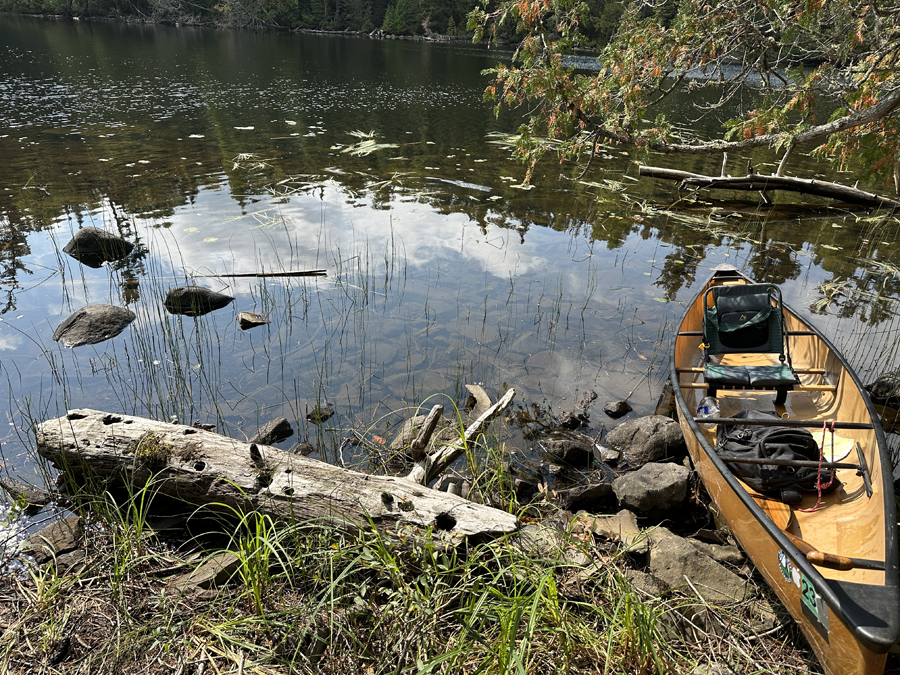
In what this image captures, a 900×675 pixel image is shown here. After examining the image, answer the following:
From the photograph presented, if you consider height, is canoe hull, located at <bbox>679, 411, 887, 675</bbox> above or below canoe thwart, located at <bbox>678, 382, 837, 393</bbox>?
above

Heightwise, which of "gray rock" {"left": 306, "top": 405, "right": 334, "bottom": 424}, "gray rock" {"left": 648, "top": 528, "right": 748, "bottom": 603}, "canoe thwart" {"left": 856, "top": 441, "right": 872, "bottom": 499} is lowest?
"gray rock" {"left": 306, "top": 405, "right": 334, "bottom": 424}

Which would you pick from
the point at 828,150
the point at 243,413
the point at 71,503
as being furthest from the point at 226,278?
the point at 828,150

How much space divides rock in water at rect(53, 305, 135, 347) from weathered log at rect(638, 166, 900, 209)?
11690 mm

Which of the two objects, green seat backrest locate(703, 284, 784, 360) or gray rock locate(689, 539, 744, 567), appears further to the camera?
green seat backrest locate(703, 284, 784, 360)

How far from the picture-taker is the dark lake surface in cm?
578

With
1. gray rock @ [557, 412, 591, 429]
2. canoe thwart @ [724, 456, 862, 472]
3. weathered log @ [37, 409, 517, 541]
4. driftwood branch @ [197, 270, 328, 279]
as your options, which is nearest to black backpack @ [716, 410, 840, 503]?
canoe thwart @ [724, 456, 862, 472]

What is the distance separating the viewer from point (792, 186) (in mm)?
12102

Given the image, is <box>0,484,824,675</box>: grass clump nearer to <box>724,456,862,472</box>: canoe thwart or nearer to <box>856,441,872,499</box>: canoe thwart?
<box>724,456,862,472</box>: canoe thwart

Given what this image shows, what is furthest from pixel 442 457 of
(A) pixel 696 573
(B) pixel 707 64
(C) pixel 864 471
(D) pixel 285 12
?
(D) pixel 285 12

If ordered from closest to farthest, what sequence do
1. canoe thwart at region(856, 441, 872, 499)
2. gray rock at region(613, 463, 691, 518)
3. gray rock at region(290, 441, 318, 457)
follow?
canoe thwart at region(856, 441, 872, 499) → gray rock at region(613, 463, 691, 518) → gray rock at region(290, 441, 318, 457)

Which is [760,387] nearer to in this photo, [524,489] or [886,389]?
[886,389]

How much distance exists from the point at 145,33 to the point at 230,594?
62.9 m

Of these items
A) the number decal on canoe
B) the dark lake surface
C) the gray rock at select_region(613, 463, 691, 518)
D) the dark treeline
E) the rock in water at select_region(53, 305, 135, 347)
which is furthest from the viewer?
the dark treeline

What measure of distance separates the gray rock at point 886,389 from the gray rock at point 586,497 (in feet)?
11.1
